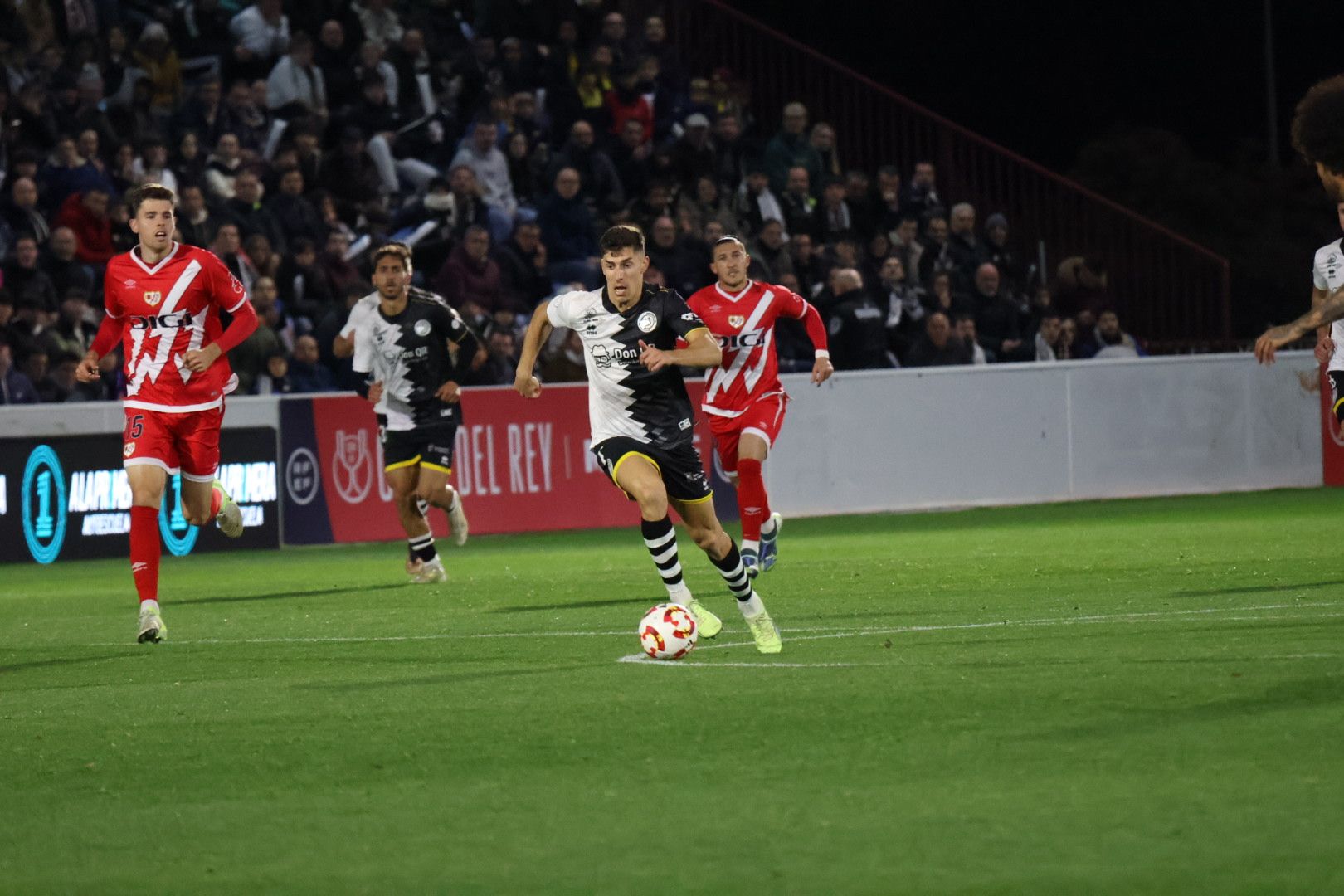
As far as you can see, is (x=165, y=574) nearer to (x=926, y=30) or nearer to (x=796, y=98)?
(x=796, y=98)

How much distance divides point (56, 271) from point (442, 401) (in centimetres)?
609

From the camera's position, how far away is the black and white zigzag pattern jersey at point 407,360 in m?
15.0

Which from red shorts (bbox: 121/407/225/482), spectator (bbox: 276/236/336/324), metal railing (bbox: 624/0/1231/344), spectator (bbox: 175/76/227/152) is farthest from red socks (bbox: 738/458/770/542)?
metal railing (bbox: 624/0/1231/344)

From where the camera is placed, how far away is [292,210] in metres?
20.8

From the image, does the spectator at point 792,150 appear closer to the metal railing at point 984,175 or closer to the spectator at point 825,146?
the spectator at point 825,146

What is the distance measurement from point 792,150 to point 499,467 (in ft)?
22.0

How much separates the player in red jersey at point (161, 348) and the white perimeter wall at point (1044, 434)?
9662 mm

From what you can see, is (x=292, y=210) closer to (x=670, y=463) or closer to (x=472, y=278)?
(x=472, y=278)

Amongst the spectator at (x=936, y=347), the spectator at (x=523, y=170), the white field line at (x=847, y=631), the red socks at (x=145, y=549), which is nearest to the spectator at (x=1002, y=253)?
the spectator at (x=936, y=347)

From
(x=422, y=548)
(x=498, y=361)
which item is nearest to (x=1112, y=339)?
(x=498, y=361)

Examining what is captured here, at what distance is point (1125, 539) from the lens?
53.2ft

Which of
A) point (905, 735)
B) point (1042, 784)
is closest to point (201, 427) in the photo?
point (905, 735)

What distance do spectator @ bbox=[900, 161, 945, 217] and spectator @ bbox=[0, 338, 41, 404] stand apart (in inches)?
420

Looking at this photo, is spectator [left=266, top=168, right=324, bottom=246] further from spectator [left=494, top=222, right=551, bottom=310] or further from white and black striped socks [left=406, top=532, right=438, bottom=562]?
white and black striped socks [left=406, top=532, right=438, bottom=562]
